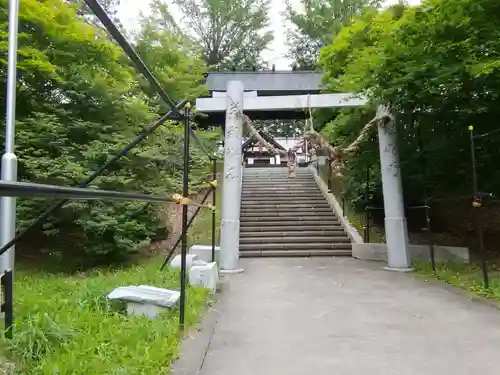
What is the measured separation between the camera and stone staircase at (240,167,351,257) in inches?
375

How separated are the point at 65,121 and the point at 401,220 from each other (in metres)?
6.65

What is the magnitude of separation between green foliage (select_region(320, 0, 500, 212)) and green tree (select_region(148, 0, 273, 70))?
57.8 feet

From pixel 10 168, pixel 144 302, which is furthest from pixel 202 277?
pixel 10 168

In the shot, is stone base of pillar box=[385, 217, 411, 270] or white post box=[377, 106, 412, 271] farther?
white post box=[377, 106, 412, 271]

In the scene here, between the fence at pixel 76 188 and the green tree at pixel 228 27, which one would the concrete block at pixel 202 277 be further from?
the green tree at pixel 228 27

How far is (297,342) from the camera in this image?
3.48 m

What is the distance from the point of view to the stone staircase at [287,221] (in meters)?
9.52

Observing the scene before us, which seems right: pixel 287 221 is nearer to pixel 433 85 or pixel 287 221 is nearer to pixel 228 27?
pixel 433 85

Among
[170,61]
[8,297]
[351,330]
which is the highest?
[170,61]

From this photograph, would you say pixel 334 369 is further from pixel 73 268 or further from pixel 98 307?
pixel 73 268

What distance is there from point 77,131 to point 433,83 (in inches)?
258

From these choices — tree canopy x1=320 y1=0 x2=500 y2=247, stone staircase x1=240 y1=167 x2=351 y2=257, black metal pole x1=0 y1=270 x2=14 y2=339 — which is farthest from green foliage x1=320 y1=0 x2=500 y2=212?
black metal pole x1=0 y1=270 x2=14 y2=339

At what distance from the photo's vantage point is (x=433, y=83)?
6.30m

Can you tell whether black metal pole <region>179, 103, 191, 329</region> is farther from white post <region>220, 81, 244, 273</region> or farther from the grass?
white post <region>220, 81, 244, 273</region>
